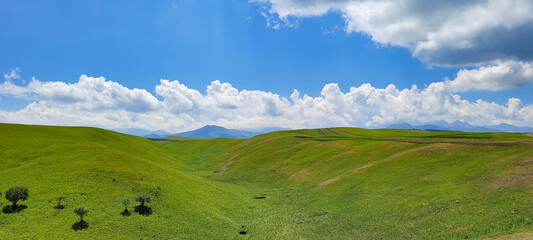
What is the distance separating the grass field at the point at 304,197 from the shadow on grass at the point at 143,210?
946 mm

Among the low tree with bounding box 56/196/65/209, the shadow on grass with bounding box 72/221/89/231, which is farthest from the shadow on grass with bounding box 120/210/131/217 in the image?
the low tree with bounding box 56/196/65/209

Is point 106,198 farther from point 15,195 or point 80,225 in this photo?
point 15,195

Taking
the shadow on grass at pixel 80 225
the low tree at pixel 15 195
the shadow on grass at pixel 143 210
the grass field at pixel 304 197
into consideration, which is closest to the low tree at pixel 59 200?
the grass field at pixel 304 197

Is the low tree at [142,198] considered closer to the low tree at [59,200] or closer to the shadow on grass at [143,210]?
the shadow on grass at [143,210]

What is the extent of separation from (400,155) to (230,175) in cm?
4867

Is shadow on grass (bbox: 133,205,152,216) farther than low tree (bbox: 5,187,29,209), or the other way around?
shadow on grass (bbox: 133,205,152,216)

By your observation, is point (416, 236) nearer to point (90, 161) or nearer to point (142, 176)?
point (142, 176)

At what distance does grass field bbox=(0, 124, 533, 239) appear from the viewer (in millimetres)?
28906

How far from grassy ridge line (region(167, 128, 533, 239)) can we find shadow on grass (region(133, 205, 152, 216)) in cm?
1505

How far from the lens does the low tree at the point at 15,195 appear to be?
1320 inches

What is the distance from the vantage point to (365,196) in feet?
140

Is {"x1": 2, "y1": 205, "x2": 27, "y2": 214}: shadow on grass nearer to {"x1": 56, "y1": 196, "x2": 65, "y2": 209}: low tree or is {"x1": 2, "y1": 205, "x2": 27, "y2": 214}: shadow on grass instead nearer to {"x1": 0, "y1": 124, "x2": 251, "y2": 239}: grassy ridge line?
{"x1": 0, "y1": 124, "x2": 251, "y2": 239}: grassy ridge line

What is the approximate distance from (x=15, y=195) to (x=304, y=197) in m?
44.5

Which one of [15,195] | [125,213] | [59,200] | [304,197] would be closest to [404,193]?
[304,197]
